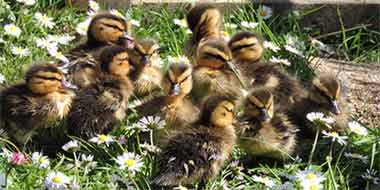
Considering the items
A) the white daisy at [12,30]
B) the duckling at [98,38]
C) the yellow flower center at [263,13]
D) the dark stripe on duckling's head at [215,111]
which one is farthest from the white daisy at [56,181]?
the yellow flower center at [263,13]

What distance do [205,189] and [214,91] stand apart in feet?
2.73

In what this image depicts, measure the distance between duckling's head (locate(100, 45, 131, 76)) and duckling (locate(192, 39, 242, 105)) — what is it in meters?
0.42

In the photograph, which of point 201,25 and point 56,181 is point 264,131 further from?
point 201,25

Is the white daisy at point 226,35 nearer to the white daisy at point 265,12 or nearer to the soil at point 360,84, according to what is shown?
the white daisy at point 265,12

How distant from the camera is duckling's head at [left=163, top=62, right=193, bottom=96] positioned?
5.04m

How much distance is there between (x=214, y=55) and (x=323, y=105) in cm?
66

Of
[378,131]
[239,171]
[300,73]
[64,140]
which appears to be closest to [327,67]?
[300,73]

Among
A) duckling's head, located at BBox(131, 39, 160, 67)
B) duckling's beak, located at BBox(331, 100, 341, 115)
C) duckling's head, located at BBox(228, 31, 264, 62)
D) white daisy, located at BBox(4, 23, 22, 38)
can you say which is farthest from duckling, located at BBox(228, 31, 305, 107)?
white daisy, located at BBox(4, 23, 22, 38)

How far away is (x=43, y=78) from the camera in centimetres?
494

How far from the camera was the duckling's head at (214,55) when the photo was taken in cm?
541

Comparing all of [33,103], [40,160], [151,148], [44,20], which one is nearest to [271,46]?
[44,20]

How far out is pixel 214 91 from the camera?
214 inches

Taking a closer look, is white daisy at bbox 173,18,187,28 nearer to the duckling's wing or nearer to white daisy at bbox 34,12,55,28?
white daisy at bbox 34,12,55,28

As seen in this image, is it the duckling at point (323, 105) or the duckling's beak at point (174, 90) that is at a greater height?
the duckling's beak at point (174, 90)
